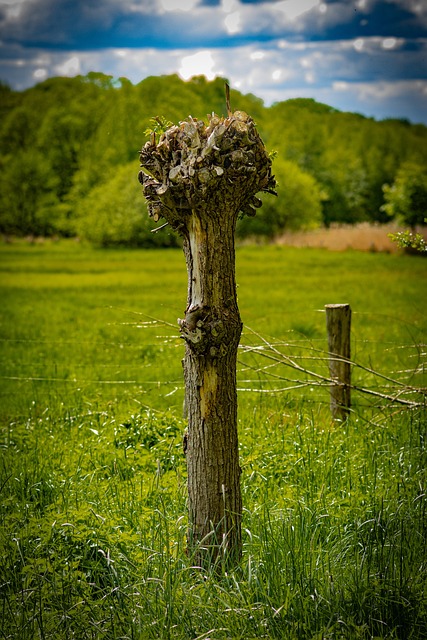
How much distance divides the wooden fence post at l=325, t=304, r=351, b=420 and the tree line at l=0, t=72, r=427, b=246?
26471 mm

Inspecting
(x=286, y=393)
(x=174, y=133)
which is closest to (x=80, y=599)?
(x=174, y=133)

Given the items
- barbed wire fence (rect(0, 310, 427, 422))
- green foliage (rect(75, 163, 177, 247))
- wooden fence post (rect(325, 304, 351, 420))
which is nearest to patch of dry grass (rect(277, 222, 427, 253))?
green foliage (rect(75, 163, 177, 247))

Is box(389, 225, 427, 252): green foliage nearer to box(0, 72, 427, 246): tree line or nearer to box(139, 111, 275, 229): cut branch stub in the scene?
box(139, 111, 275, 229): cut branch stub

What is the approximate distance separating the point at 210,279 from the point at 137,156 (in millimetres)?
45139

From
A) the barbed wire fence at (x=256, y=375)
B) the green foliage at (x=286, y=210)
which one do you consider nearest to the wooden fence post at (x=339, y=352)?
the barbed wire fence at (x=256, y=375)

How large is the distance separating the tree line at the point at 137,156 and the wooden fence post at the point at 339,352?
26.5 m

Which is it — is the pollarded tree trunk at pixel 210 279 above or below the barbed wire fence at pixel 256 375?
above

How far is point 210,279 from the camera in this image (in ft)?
12.9

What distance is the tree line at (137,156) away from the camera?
36.6 m

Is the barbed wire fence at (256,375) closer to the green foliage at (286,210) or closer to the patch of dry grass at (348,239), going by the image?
the patch of dry grass at (348,239)

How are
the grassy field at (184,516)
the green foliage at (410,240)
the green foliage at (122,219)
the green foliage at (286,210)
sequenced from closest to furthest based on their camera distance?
the grassy field at (184,516)
the green foliage at (410,240)
the green foliage at (122,219)
the green foliage at (286,210)

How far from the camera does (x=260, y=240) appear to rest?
121 ft

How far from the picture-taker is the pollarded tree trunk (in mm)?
3850

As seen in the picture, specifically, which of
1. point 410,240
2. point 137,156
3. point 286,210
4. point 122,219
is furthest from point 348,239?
point 410,240
